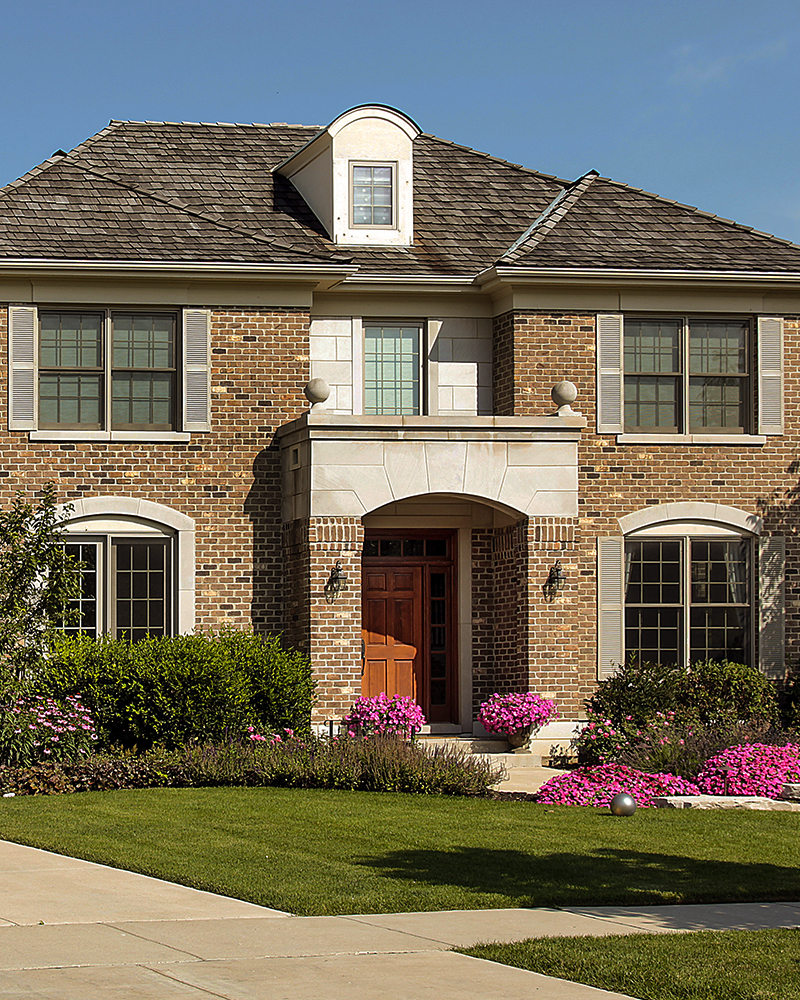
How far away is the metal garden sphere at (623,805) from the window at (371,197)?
9.70 m

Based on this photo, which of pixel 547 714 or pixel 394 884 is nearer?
pixel 394 884

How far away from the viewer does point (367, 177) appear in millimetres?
20016

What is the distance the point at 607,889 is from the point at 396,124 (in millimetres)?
13394

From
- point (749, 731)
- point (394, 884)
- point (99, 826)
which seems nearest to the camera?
point (394, 884)

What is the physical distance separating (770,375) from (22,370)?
1004cm

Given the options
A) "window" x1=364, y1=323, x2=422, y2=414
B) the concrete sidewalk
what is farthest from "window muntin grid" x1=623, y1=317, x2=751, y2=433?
the concrete sidewalk

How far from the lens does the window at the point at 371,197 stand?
20.0 meters

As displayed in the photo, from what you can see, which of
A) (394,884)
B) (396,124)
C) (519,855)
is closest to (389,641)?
(396,124)

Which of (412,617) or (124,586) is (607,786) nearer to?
(412,617)

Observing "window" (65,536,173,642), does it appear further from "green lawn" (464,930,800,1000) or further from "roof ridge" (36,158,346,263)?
"green lawn" (464,930,800,1000)

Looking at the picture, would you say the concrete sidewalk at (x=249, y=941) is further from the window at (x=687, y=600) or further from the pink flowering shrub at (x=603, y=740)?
the window at (x=687, y=600)

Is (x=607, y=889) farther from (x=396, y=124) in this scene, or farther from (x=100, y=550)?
(x=396, y=124)

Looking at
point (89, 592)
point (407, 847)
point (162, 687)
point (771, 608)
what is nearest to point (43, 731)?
point (162, 687)

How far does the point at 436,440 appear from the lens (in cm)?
1773
